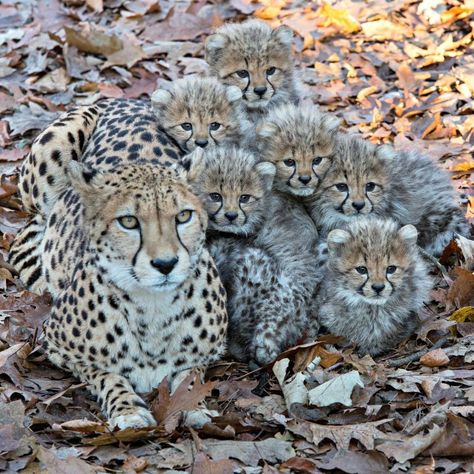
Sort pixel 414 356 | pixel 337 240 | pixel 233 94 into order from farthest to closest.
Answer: pixel 233 94, pixel 337 240, pixel 414 356

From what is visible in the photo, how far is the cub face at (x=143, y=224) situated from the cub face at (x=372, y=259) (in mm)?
1018

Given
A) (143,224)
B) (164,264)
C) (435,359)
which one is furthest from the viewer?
(435,359)

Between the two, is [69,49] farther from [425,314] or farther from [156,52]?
[425,314]

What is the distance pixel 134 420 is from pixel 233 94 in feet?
8.12

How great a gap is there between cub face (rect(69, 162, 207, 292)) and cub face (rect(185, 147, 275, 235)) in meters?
0.88

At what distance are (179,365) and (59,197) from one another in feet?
5.59

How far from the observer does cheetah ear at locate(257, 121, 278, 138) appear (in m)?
5.85

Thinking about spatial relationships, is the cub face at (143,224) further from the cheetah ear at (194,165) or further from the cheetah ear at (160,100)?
the cheetah ear at (160,100)

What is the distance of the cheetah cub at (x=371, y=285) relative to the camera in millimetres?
5023

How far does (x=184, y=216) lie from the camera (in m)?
4.22

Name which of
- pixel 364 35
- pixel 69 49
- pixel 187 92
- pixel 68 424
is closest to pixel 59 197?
pixel 187 92

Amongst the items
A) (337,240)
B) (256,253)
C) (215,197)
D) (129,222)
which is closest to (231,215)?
(215,197)

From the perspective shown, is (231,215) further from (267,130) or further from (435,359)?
(435,359)

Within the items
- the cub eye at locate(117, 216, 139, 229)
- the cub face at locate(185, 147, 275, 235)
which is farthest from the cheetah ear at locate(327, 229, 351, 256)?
the cub eye at locate(117, 216, 139, 229)
